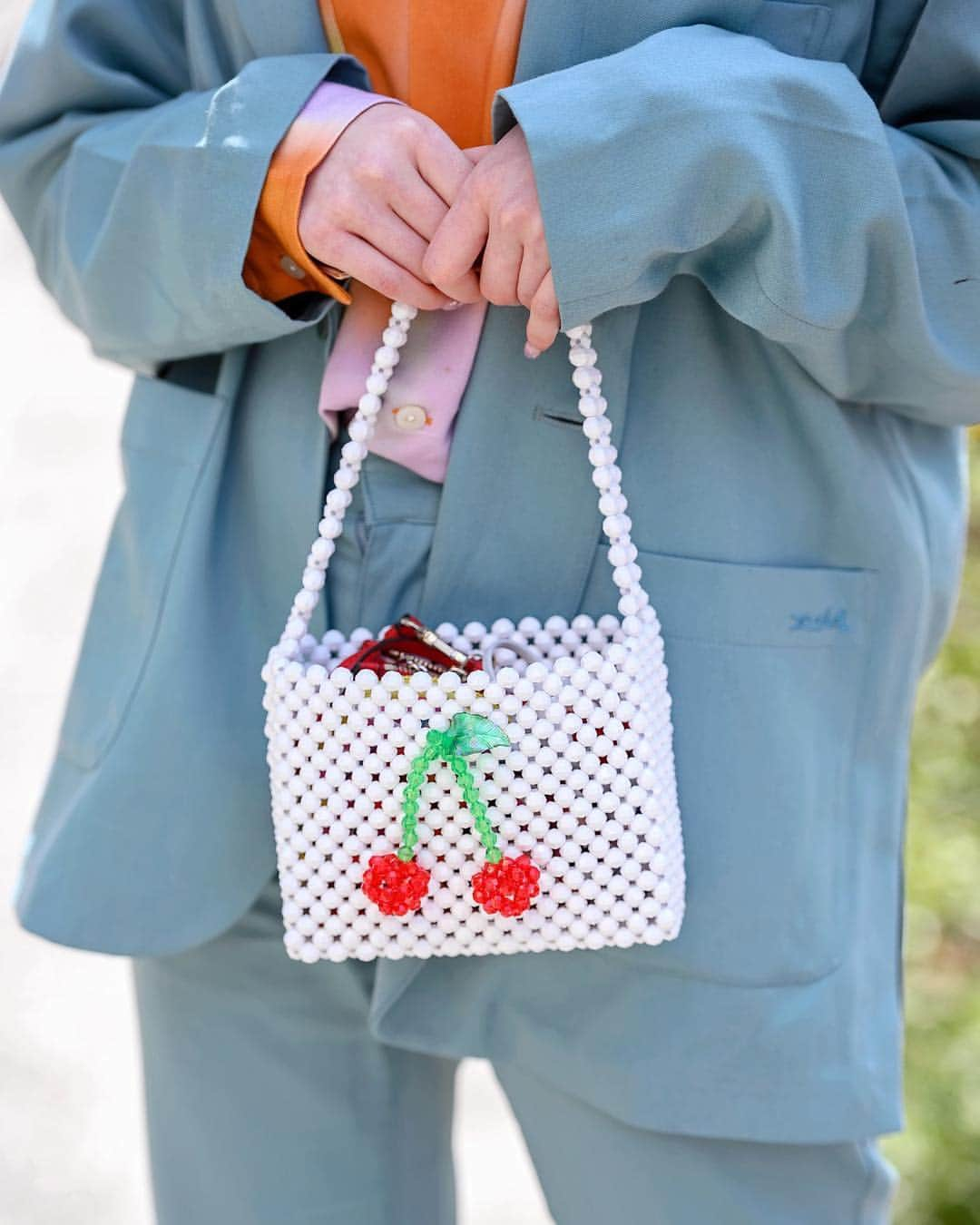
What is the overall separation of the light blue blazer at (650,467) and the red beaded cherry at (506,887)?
142 mm

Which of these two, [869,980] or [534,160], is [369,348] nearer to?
[534,160]

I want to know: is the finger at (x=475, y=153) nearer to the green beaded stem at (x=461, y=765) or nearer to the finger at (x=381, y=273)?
the finger at (x=381, y=273)

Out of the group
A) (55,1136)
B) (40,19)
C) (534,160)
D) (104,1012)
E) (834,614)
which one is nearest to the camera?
(534,160)

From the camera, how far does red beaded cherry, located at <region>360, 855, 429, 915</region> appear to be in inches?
40.6

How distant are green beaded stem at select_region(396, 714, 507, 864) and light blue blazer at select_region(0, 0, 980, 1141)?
0.50ft

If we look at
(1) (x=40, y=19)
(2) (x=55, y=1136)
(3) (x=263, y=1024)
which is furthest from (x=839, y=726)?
(2) (x=55, y=1136)

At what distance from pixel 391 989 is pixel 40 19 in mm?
843

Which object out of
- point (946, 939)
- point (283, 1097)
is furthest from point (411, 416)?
point (946, 939)

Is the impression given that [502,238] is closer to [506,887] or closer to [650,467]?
[650,467]

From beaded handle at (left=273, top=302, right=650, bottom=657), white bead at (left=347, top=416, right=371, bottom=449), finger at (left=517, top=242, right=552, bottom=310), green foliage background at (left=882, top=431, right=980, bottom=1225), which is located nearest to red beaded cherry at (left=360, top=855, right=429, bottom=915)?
beaded handle at (left=273, top=302, right=650, bottom=657)

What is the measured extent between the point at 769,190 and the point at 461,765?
1.41 ft

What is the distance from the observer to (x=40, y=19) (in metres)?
1.24

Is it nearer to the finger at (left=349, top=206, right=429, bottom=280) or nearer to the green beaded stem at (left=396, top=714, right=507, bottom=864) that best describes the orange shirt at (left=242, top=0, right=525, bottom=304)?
the finger at (left=349, top=206, right=429, bottom=280)

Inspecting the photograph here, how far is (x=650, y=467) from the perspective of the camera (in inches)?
44.2
